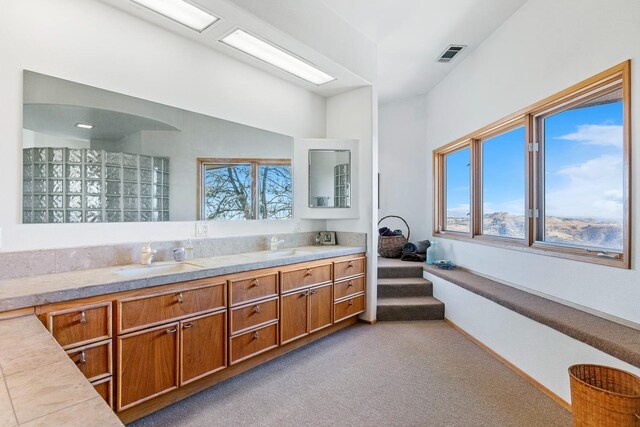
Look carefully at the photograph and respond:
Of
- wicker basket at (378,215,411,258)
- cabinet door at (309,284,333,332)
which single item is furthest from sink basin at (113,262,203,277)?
wicker basket at (378,215,411,258)

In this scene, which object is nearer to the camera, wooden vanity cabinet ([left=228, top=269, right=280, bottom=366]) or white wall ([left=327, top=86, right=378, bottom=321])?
wooden vanity cabinet ([left=228, top=269, right=280, bottom=366])

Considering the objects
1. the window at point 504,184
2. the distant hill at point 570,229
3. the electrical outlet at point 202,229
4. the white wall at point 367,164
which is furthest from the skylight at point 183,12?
the distant hill at point 570,229

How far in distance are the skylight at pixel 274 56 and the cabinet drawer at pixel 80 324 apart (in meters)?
2.26

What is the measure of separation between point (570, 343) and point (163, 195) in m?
3.09

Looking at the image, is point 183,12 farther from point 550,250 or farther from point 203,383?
point 550,250

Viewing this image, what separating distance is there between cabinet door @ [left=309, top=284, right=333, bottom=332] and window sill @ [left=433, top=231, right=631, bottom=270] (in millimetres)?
1798

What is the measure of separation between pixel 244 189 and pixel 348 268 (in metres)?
1.39

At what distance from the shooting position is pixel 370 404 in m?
2.20

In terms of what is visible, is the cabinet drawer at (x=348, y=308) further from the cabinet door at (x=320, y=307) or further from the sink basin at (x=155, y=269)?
the sink basin at (x=155, y=269)

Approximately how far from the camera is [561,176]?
8.75 feet

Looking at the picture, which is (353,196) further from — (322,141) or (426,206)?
(426,206)

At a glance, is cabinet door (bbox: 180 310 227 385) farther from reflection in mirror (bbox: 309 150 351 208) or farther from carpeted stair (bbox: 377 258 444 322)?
carpeted stair (bbox: 377 258 444 322)

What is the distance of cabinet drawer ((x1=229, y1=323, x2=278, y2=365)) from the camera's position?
2.41 metres

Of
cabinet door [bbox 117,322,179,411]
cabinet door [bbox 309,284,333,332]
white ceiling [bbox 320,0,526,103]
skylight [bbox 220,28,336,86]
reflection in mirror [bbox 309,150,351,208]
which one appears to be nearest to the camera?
cabinet door [bbox 117,322,179,411]
